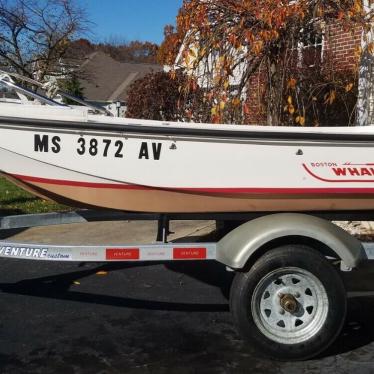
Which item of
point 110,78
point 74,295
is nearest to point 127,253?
point 74,295

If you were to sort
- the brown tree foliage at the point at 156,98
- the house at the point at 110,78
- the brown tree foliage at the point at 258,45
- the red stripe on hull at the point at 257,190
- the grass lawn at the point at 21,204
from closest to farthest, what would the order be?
the red stripe on hull at the point at 257,190 < the brown tree foliage at the point at 258,45 < the grass lawn at the point at 21,204 < the brown tree foliage at the point at 156,98 < the house at the point at 110,78

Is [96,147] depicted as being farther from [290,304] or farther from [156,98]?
[156,98]

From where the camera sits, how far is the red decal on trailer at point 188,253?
4234mm

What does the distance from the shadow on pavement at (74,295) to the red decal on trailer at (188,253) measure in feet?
3.35

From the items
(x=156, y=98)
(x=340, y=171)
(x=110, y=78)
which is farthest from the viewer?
(x=110, y=78)

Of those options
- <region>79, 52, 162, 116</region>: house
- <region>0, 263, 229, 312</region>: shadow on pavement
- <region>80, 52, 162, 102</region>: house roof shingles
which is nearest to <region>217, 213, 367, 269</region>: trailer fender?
<region>0, 263, 229, 312</region>: shadow on pavement

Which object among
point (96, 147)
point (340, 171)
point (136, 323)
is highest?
point (96, 147)

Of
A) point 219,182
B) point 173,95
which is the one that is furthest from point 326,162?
point 173,95

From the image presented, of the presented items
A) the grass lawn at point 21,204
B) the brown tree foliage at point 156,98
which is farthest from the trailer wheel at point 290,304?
the brown tree foliage at point 156,98

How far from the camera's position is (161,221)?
195 inches

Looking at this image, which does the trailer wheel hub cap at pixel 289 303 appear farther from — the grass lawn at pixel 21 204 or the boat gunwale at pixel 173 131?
the grass lawn at pixel 21 204

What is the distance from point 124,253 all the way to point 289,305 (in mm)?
1239

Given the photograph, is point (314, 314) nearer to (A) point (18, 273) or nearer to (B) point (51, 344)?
(B) point (51, 344)

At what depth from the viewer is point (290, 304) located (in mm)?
4078
